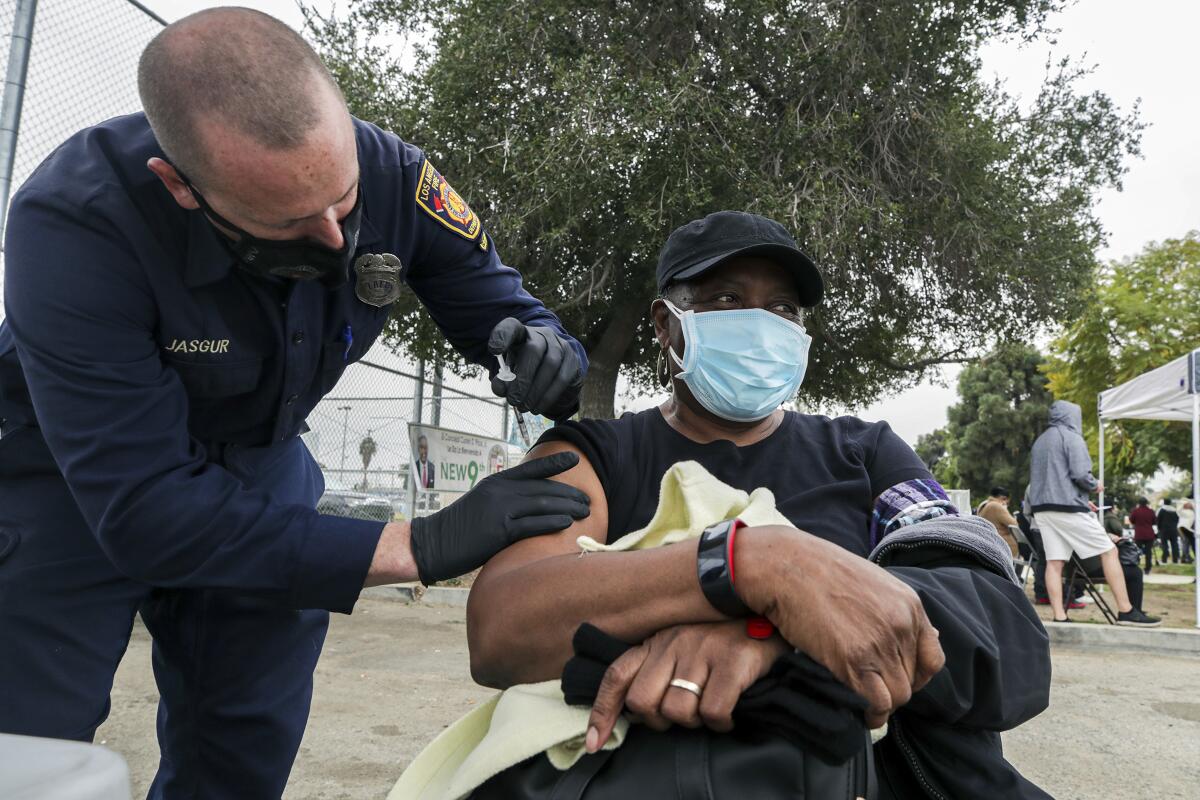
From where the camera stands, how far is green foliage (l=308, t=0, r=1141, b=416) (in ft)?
29.1

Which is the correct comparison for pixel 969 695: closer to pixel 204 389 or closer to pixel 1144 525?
pixel 204 389

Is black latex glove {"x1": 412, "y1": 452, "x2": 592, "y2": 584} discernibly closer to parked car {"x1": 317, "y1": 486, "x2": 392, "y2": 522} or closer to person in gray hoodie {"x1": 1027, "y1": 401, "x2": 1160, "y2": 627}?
person in gray hoodie {"x1": 1027, "y1": 401, "x2": 1160, "y2": 627}

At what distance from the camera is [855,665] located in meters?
1.13

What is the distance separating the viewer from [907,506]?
1636mm

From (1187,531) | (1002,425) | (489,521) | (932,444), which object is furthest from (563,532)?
(932,444)

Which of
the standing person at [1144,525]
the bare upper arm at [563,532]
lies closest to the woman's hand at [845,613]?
the bare upper arm at [563,532]

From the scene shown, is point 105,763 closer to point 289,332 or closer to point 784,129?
point 289,332

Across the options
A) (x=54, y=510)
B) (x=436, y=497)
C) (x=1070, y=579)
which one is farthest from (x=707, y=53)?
(x=54, y=510)

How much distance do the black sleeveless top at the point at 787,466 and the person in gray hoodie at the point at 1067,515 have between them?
227 inches

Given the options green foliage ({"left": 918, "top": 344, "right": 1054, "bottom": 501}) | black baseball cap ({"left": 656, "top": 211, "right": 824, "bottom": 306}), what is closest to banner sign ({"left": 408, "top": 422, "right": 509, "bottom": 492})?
black baseball cap ({"left": 656, "top": 211, "right": 824, "bottom": 306})

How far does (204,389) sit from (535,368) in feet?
2.22

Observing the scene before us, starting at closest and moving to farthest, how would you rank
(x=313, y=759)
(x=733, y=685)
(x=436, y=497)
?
1. (x=733, y=685)
2. (x=313, y=759)
3. (x=436, y=497)

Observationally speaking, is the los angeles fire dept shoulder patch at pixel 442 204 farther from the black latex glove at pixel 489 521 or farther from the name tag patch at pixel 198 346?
the black latex glove at pixel 489 521

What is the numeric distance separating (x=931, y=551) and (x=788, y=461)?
396 mm
